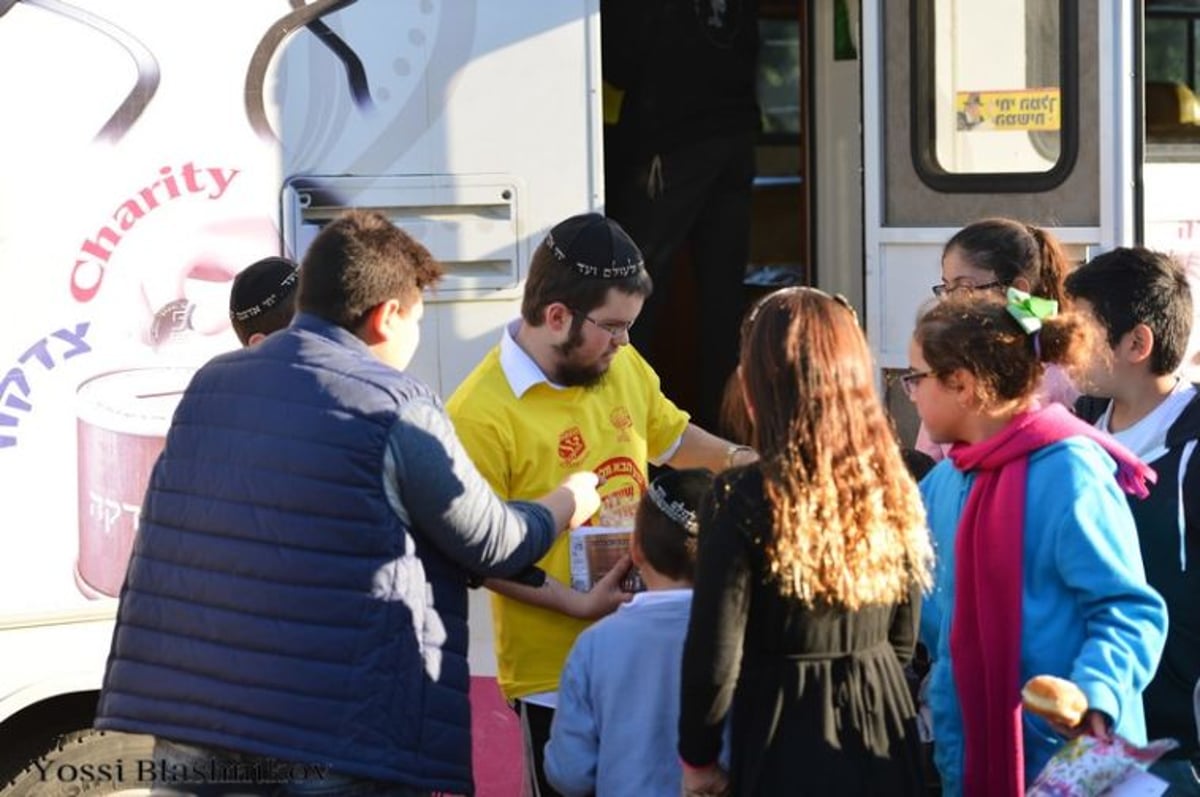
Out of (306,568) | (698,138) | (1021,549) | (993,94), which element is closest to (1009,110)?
(993,94)

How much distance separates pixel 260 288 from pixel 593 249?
28.3 inches

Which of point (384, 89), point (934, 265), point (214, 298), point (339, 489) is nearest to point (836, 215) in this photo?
point (934, 265)

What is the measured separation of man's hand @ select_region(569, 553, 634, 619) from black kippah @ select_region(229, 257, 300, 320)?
885 mm

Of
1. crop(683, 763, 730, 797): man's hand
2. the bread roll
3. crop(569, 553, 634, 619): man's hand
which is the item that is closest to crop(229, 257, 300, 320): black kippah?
crop(569, 553, 634, 619): man's hand

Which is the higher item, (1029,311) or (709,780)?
(1029,311)

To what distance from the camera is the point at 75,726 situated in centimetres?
400

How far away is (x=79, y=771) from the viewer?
4.00 m

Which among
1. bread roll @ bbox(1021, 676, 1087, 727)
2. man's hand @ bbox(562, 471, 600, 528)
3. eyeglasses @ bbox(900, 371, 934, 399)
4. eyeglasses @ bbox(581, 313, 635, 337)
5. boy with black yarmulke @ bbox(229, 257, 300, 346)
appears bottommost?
bread roll @ bbox(1021, 676, 1087, 727)

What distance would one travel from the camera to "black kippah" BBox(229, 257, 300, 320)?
11.8ft

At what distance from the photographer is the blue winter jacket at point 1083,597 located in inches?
110

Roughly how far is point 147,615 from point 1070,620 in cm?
150

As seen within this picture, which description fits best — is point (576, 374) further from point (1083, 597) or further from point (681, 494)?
point (1083, 597)

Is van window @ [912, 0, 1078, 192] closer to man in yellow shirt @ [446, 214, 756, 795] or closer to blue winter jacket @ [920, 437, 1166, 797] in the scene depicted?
man in yellow shirt @ [446, 214, 756, 795]

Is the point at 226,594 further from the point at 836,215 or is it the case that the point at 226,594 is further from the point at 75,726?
the point at 836,215
